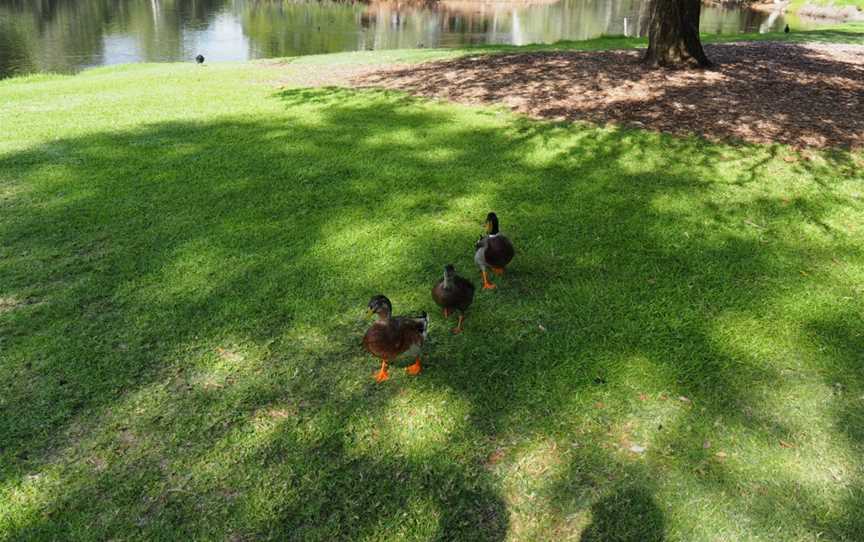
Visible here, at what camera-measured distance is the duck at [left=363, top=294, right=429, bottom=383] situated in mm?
4535

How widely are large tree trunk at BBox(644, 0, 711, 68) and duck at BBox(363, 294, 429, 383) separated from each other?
12063mm

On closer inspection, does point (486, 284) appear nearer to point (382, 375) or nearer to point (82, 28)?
point (382, 375)

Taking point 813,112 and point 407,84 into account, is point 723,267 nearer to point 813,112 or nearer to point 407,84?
point 813,112

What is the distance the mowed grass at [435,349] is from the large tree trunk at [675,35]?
5.00m

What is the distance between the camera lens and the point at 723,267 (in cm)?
653

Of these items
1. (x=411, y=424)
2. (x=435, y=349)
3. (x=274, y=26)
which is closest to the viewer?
(x=411, y=424)

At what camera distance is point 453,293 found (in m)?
5.29

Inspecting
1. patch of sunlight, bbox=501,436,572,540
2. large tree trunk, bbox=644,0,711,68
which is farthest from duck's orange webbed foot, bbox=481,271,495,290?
large tree trunk, bbox=644,0,711,68

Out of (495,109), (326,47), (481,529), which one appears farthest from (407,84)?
(326,47)

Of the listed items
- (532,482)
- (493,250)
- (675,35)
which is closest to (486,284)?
(493,250)

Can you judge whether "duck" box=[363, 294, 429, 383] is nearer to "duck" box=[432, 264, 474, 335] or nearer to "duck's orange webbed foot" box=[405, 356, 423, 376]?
"duck's orange webbed foot" box=[405, 356, 423, 376]

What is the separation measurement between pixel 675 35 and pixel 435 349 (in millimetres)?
11905

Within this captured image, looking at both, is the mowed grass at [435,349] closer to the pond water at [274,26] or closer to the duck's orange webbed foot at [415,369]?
the duck's orange webbed foot at [415,369]

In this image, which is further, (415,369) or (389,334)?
(415,369)
